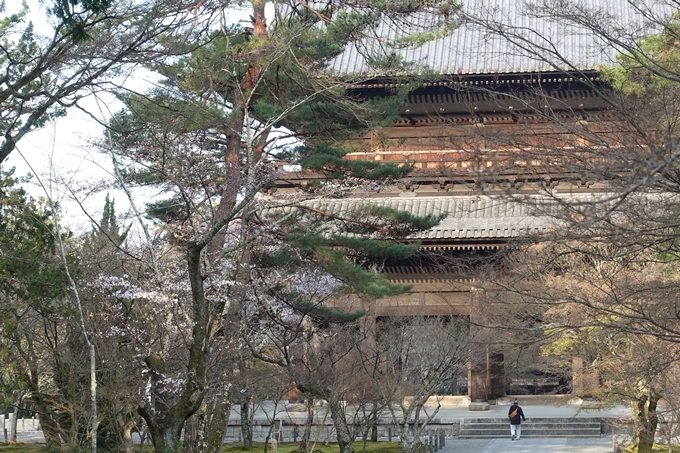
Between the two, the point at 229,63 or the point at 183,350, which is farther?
the point at 183,350

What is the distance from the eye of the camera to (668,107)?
870cm

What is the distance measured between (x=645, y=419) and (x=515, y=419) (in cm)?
633

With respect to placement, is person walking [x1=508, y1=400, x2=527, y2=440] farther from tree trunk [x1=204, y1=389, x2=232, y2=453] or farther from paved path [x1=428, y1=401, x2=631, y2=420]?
tree trunk [x1=204, y1=389, x2=232, y2=453]

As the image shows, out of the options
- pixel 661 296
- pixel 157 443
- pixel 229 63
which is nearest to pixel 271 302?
pixel 229 63

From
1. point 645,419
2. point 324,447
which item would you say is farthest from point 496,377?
point 645,419

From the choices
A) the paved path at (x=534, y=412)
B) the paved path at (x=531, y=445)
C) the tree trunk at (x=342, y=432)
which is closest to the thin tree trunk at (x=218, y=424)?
the tree trunk at (x=342, y=432)

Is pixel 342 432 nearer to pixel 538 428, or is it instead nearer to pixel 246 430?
Result: pixel 246 430

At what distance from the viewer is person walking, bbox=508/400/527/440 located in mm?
23347

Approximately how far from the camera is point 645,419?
17375 mm

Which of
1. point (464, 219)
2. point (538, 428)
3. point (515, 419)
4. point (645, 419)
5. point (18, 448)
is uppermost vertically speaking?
→ point (464, 219)

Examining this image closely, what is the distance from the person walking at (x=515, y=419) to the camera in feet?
76.6

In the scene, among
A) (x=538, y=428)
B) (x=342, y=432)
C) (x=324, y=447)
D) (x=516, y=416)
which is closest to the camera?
(x=342, y=432)

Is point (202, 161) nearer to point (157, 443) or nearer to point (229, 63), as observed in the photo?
point (229, 63)

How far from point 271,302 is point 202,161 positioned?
2.99m
